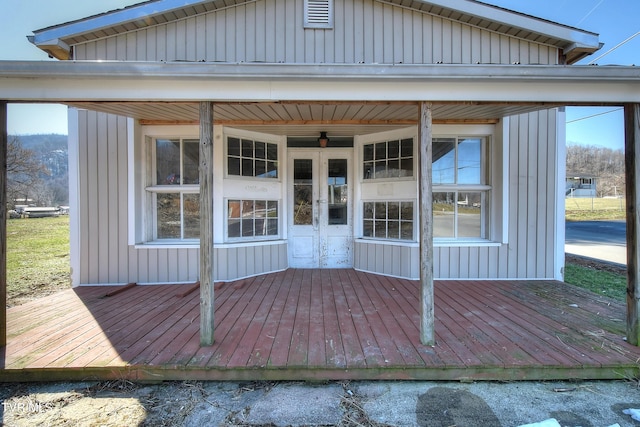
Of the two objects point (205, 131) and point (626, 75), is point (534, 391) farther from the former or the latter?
point (205, 131)

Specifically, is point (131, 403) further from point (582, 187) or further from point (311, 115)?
point (582, 187)

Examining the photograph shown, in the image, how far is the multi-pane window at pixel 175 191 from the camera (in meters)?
4.79

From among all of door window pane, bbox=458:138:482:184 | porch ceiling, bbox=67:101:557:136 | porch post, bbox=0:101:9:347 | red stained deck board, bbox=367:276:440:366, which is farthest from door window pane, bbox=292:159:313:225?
porch post, bbox=0:101:9:347

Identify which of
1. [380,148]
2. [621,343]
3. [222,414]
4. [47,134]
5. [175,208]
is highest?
[47,134]

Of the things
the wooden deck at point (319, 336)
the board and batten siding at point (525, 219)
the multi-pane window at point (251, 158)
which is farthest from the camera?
the multi-pane window at point (251, 158)

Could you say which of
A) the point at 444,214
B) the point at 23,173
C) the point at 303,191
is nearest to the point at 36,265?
the point at 303,191

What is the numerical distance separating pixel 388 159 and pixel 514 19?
97.7 inches

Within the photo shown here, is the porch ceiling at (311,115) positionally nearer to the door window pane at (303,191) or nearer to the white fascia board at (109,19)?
the door window pane at (303,191)

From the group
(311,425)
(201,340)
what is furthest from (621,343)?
(201,340)

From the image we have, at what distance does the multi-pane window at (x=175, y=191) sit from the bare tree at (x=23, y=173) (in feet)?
40.9

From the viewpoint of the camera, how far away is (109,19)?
4.11 metres

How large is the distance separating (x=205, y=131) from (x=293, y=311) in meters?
2.07

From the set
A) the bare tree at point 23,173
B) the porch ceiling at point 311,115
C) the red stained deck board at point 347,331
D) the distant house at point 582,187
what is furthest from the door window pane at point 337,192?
the distant house at point 582,187

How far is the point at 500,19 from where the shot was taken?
4.22 metres
